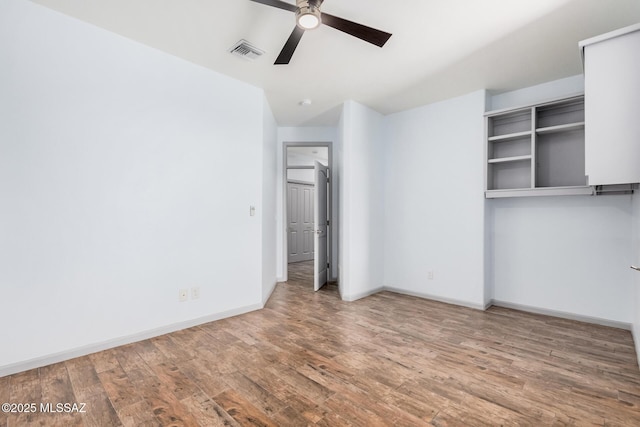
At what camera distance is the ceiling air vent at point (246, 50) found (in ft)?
8.74

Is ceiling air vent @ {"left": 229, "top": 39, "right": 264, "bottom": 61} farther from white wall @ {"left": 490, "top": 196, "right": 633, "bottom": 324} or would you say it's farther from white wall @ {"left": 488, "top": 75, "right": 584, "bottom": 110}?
white wall @ {"left": 490, "top": 196, "right": 633, "bottom": 324}

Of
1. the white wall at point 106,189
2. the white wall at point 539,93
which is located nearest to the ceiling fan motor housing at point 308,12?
the white wall at point 106,189

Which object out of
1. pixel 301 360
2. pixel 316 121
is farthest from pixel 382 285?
pixel 316 121

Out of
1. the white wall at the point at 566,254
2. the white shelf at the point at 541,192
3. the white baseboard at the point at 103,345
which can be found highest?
the white shelf at the point at 541,192

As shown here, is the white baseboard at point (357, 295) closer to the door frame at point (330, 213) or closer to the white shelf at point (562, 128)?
the door frame at point (330, 213)

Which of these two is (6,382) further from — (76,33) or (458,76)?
(458,76)

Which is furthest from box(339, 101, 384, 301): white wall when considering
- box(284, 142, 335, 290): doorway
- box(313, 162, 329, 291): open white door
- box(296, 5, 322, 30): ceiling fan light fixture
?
box(296, 5, 322, 30): ceiling fan light fixture

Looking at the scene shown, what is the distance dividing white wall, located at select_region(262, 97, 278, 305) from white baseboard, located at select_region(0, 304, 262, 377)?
76 centimetres

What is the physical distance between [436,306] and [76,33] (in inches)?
179

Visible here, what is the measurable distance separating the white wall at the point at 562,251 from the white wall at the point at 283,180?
2375 mm

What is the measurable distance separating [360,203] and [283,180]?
1.63 metres

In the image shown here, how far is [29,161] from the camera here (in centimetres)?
217

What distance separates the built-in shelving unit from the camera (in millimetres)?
3180

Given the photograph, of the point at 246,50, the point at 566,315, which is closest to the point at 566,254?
the point at 566,315
